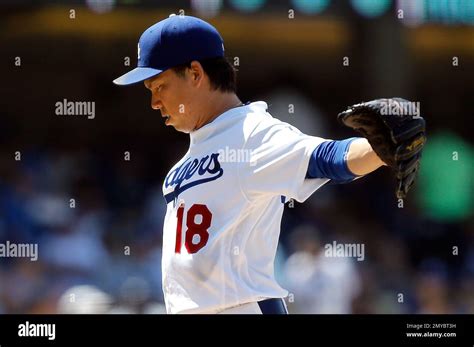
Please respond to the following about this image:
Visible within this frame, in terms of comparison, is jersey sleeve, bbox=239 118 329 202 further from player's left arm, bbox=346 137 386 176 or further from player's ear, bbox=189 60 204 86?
player's ear, bbox=189 60 204 86

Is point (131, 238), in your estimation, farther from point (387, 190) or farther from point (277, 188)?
point (277, 188)

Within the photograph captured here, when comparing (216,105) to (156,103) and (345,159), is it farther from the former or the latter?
(345,159)

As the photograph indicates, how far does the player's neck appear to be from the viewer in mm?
2291

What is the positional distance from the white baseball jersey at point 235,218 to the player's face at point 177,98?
5.8 inches

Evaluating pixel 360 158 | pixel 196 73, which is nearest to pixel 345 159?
pixel 360 158

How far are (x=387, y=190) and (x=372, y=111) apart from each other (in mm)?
3712

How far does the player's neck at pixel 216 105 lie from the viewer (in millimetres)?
2291

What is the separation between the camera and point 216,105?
2295mm

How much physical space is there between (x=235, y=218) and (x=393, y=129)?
43 centimetres

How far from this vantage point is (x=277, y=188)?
206 centimetres

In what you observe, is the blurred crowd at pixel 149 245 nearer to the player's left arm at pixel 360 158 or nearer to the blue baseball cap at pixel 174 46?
the blue baseball cap at pixel 174 46
